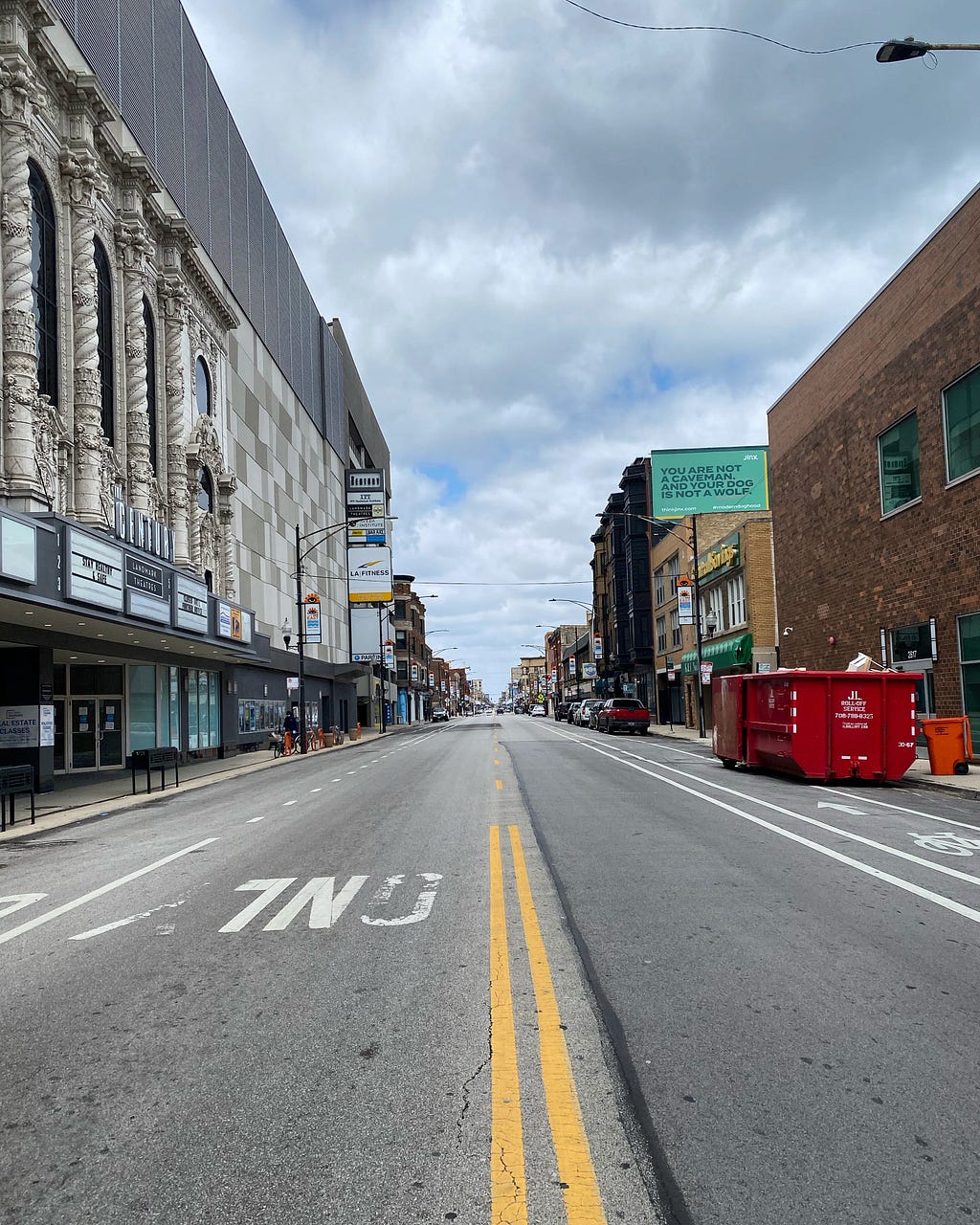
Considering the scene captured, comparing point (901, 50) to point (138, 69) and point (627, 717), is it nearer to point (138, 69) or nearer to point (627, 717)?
point (138, 69)

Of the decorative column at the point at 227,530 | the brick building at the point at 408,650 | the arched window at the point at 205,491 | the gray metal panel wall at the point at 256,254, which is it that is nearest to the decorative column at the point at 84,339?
the arched window at the point at 205,491

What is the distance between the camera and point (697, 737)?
40.7 meters

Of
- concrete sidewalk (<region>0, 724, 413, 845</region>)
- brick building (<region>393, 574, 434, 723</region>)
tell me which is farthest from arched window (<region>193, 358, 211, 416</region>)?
brick building (<region>393, 574, 434, 723</region>)

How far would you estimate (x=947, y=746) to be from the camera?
19.4 metres

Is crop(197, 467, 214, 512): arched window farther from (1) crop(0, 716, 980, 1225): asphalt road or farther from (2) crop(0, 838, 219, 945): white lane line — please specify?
(1) crop(0, 716, 980, 1225): asphalt road

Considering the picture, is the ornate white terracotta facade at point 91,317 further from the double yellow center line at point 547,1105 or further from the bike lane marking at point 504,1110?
the double yellow center line at point 547,1105

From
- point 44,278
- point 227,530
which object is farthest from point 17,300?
point 227,530

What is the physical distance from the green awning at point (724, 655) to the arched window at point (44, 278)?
26.2 m

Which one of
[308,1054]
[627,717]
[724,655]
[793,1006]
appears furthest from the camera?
[627,717]

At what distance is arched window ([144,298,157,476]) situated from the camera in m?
31.1

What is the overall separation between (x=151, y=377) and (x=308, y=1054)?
100ft

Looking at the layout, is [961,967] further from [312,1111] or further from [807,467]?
[807,467]

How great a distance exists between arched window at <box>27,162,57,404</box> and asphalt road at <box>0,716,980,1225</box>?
16895 millimetres

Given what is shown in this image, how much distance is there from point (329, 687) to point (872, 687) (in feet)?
159
